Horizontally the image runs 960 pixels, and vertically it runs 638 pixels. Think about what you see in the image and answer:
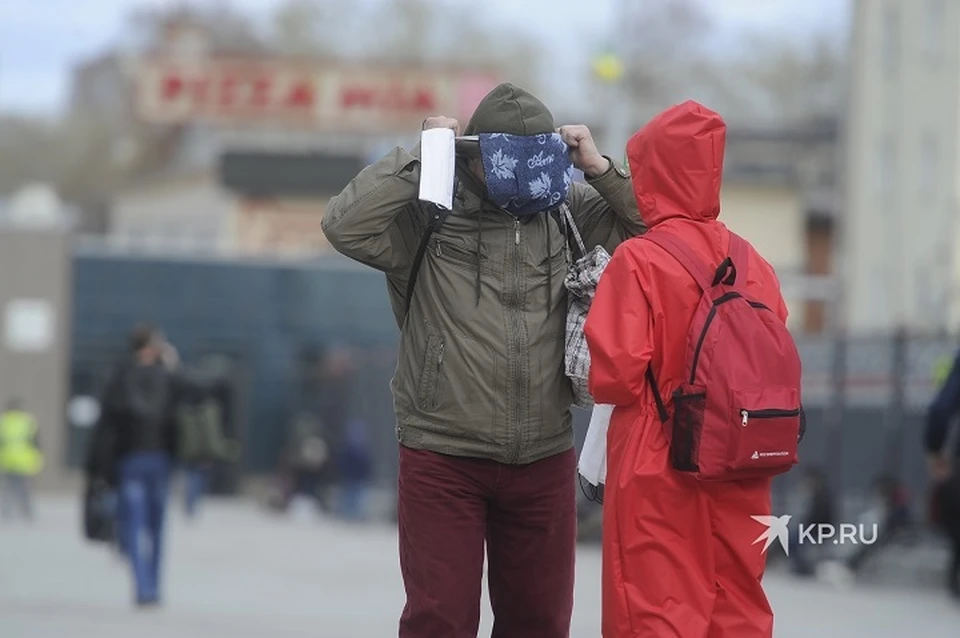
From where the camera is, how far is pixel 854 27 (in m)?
47.7

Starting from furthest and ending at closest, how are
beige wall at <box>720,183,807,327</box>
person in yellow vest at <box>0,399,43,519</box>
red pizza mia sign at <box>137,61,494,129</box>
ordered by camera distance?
red pizza mia sign at <box>137,61,494,129</box> → beige wall at <box>720,183,807,327</box> → person in yellow vest at <box>0,399,43,519</box>

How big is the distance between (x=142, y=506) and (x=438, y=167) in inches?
282

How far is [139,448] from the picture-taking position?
1219cm

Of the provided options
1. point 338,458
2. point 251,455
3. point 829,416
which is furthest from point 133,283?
point 829,416

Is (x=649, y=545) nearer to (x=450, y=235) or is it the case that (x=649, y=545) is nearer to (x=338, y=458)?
(x=450, y=235)

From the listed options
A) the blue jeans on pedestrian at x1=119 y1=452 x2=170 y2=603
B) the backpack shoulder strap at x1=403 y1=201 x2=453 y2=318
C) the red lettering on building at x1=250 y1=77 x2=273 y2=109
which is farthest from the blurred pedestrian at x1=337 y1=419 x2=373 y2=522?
the red lettering on building at x1=250 y1=77 x2=273 y2=109

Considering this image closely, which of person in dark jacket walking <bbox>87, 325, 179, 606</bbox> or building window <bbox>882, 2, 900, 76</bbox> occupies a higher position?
building window <bbox>882, 2, 900, 76</bbox>

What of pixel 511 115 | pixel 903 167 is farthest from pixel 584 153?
pixel 903 167

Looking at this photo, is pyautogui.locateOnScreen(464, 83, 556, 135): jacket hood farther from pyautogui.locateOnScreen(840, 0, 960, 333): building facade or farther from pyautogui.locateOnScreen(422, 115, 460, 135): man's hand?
→ pyautogui.locateOnScreen(840, 0, 960, 333): building facade

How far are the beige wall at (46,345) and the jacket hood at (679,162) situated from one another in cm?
3328

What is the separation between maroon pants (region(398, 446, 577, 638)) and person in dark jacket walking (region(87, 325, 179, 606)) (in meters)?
6.68

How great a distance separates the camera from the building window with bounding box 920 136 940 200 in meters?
45.2

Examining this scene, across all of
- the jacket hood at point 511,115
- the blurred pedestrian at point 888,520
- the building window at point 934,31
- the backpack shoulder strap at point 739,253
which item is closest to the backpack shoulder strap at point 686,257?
the backpack shoulder strap at point 739,253

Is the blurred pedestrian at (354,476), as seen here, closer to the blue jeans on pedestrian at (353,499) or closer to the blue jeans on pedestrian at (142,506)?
the blue jeans on pedestrian at (353,499)
